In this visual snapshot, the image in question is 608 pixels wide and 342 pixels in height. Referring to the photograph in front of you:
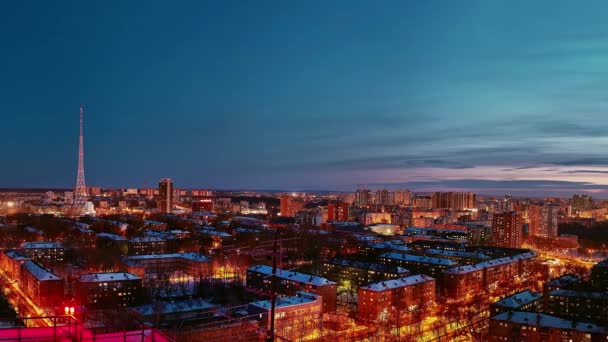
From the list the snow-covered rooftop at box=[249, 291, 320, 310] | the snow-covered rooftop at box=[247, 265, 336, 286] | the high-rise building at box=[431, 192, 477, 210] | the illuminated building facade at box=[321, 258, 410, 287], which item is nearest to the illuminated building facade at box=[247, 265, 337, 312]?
the snow-covered rooftop at box=[247, 265, 336, 286]

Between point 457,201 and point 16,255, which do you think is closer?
point 16,255

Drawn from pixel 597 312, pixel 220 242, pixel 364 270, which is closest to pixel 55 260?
pixel 220 242

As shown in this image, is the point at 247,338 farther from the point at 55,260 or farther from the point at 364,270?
the point at 55,260

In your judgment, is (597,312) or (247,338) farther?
(597,312)

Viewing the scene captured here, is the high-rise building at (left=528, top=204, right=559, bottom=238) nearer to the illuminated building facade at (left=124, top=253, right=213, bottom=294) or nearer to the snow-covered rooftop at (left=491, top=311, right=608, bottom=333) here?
the illuminated building facade at (left=124, top=253, right=213, bottom=294)

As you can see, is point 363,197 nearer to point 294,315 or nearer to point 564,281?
point 564,281

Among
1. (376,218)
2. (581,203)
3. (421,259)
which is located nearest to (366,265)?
(421,259)

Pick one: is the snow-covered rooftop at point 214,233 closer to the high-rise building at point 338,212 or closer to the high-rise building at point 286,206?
the high-rise building at point 338,212
